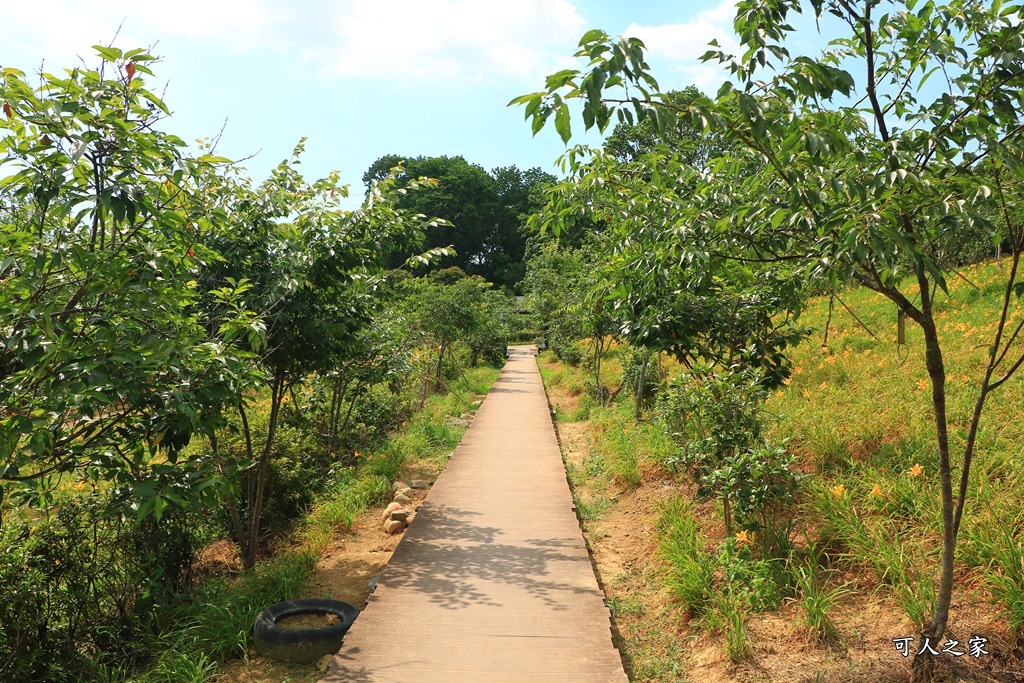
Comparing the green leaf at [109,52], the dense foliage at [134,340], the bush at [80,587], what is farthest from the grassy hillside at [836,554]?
the green leaf at [109,52]

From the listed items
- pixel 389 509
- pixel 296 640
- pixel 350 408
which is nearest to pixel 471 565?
pixel 296 640

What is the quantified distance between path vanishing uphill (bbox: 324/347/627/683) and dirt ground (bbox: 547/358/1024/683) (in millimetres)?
304

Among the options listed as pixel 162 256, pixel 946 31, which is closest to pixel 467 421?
pixel 162 256

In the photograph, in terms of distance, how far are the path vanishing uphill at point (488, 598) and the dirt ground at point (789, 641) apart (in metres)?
0.30

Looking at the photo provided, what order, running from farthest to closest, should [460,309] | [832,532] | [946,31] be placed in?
[460,309], [832,532], [946,31]

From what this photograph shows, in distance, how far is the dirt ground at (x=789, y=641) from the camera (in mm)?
3482

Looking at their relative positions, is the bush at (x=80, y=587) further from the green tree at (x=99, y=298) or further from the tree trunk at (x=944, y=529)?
the tree trunk at (x=944, y=529)

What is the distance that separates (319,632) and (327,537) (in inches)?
82.6

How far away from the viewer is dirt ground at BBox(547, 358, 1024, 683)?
3.48 m

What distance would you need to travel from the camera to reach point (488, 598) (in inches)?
185

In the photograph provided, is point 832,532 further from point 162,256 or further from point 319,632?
point 162,256

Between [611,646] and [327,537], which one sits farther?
[327,537]

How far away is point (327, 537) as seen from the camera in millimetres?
6172

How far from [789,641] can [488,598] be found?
1895mm
